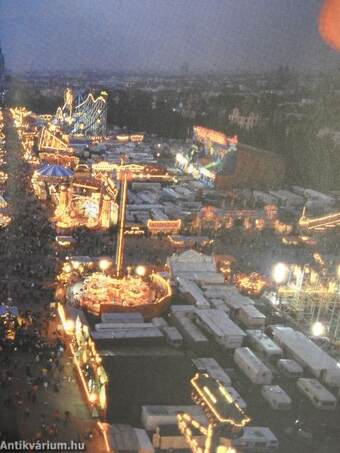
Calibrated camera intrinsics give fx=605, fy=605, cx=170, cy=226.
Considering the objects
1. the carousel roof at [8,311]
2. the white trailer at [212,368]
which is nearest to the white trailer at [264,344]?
the white trailer at [212,368]

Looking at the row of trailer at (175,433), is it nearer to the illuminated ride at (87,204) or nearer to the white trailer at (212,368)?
the white trailer at (212,368)

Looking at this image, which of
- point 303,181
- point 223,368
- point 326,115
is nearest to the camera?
point 223,368

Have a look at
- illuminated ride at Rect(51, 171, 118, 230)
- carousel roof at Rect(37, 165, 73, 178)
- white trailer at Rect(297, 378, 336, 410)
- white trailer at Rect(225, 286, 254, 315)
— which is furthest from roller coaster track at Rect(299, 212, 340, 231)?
white trailer at Rect(297, 378, 336, 410)

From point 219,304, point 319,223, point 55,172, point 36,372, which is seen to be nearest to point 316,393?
point 219,304

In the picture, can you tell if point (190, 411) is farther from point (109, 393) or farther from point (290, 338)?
point (290, 338)

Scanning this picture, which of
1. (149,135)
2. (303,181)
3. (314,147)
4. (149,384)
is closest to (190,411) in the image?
(149,384)

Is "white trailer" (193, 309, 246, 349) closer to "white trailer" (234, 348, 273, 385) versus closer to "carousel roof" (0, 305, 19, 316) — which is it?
"white trailer" (234, 348, 273, 385)
